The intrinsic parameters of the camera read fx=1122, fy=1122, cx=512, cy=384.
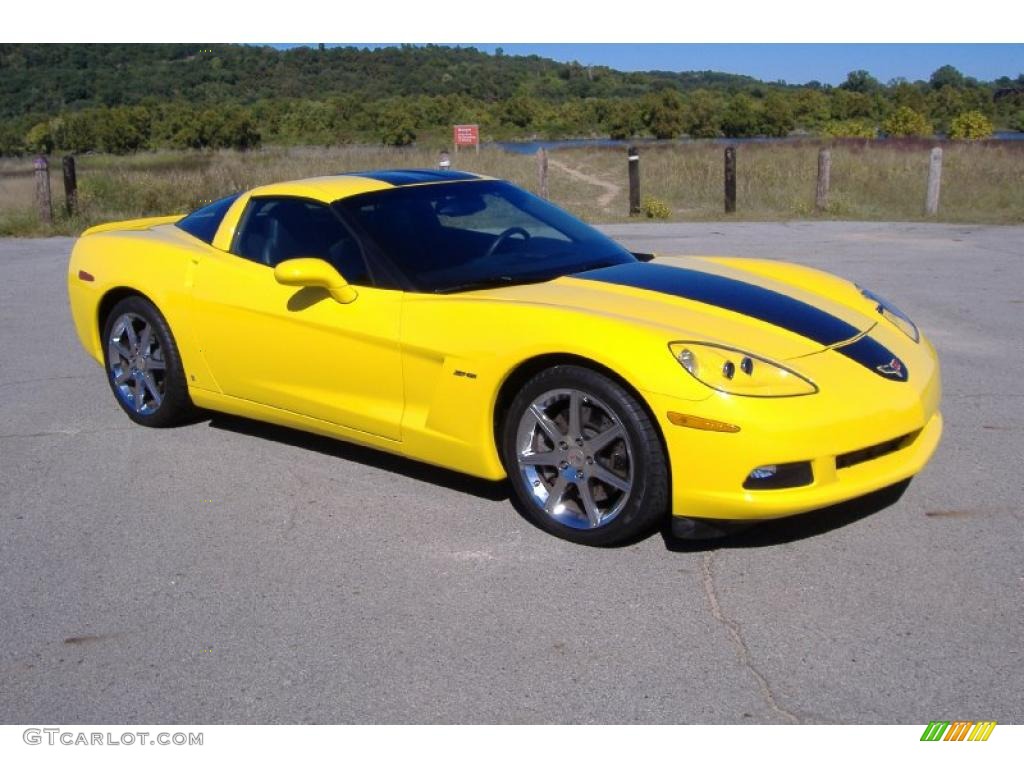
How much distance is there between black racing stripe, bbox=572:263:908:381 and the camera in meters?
4.30

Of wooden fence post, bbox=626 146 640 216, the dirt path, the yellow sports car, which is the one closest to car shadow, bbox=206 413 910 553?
the yellow sports car

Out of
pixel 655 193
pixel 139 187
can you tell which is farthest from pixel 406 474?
pixel 655 193

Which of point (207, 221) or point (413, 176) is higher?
point (413, 176)

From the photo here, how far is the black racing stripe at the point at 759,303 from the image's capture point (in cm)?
430

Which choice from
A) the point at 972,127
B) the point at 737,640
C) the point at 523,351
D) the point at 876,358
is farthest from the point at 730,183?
the point at 972,127

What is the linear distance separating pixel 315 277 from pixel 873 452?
2.32 m

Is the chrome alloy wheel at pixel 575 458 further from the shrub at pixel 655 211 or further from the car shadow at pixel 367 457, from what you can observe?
the shrub at pixel 655 211

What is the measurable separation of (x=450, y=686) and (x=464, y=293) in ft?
6.11

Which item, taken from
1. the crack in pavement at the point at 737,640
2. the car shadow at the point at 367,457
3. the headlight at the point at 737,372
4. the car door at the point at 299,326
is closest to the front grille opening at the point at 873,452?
the headlight at the point at 737,372

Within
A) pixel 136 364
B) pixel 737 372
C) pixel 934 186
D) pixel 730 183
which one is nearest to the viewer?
pixel 737 372

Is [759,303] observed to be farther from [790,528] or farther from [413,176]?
[413,176]

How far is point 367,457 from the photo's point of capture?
5.35 metres

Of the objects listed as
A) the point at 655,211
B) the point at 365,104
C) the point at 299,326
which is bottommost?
the point at 655,211

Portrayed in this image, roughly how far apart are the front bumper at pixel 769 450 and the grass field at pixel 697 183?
14.8m
